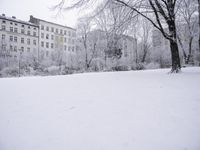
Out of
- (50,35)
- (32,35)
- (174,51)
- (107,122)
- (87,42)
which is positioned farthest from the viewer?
(50,35)

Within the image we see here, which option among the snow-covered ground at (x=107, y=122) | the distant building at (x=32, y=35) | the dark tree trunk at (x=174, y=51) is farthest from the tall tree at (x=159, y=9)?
the distant building at (x=32, y=35)

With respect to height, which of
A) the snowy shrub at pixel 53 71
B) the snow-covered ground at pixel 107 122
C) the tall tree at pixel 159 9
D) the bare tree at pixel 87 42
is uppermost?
the bare tree at pixel 87 42

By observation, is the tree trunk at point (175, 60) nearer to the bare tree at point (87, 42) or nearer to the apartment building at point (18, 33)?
the bare tree at point (87, 42)

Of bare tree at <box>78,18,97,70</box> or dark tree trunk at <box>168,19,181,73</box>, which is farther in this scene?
bare tree at <box>78,18,97,70</box>

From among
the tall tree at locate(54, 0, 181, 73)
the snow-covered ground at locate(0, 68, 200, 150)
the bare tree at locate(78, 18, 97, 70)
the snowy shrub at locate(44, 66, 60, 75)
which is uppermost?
the bare tree at locate(78, 18, 97, 70)

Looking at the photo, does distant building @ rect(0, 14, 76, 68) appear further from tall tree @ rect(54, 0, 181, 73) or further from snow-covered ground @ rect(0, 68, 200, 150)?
snow-covered ground @ rect(0, 68, 200, 150)

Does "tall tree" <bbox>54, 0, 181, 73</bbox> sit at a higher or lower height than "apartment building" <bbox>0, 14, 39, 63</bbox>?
lower

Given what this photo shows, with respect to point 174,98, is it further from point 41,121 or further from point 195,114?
point 41,121

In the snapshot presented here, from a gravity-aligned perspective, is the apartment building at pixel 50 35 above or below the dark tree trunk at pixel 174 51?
above

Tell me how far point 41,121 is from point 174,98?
3.10 m

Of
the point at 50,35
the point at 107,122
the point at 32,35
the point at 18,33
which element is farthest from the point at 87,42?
the point at 18,33

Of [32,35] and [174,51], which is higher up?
[32,35]

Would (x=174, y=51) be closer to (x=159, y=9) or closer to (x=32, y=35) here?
(x=159, y=9)

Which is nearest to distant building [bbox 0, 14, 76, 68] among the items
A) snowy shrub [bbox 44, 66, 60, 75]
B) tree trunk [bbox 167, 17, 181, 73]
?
snowy shrub [bbox 44, 66, 60, 75]
